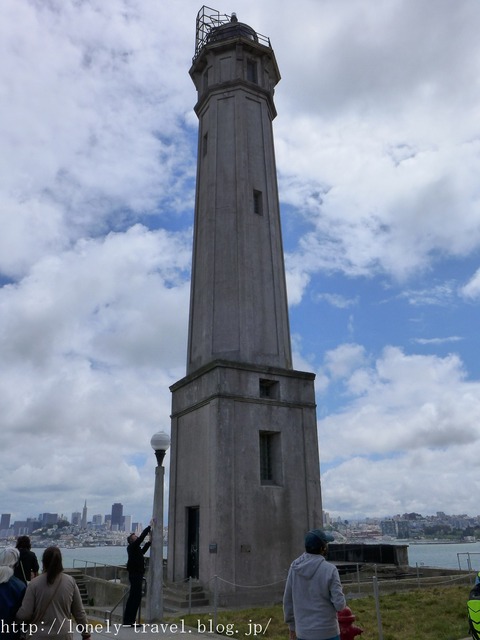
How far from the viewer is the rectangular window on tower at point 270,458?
18.3 meters

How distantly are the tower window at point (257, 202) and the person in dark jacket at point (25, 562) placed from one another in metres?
15.9

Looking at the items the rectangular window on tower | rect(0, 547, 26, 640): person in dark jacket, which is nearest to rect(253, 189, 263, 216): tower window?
the rectangular window on tower

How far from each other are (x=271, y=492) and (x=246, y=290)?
286 inches

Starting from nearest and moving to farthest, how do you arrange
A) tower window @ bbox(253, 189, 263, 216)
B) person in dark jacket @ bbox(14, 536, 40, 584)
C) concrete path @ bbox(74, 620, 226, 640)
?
1. person in dark jacket @ bbox(14, 536, 40, 584)
2. concrete path @ bbox(74, 620, 226, 640)
3. tower window @ bbox(253, 189, 263, 216)

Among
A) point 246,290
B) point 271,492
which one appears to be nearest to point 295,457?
point 271,492

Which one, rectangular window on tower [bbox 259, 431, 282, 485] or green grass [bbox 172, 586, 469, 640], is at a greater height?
rectangular window on tower [bbox 259, 431, 282, 485]

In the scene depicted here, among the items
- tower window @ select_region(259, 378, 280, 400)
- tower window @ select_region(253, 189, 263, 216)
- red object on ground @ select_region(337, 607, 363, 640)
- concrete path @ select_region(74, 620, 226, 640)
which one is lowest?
concrete path @ select_region(74, 620, 226, 640)

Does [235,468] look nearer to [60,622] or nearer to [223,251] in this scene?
[223,251]

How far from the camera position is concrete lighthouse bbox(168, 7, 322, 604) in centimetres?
1697

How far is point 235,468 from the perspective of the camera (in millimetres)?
17328

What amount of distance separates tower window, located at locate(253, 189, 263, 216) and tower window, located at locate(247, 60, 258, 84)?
19.9ft

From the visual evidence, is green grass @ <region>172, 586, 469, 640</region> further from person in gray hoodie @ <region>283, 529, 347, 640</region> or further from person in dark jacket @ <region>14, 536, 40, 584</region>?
person in gray hoodie @ <region>283, 529, 347, 640</region>

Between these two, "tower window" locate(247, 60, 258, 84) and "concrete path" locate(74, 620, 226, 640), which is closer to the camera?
"concrete path" locate(74, 620, 226, 640)

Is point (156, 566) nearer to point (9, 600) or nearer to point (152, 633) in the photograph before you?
point (152, 633)
